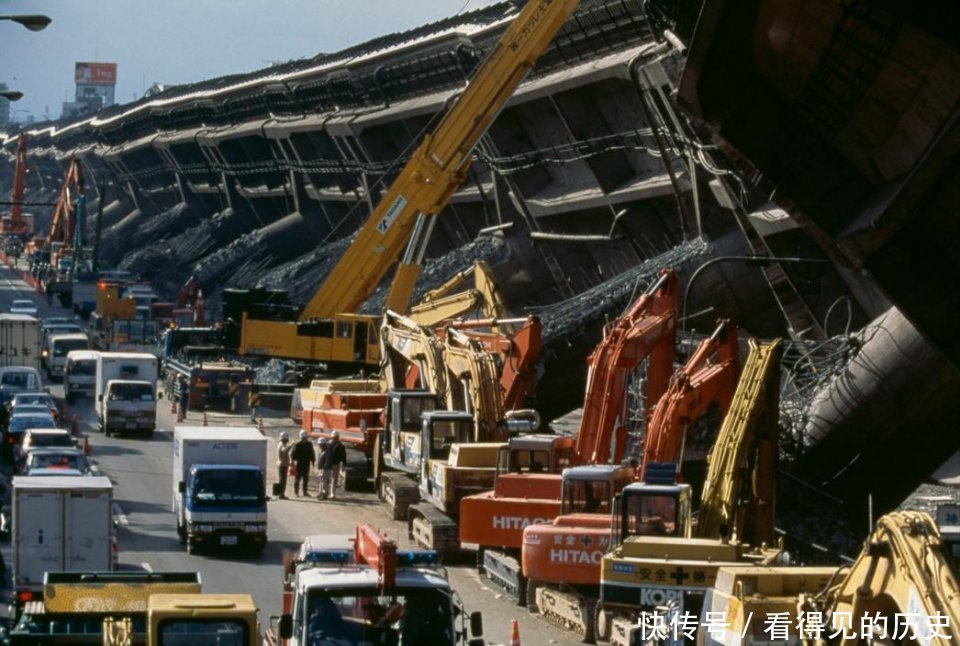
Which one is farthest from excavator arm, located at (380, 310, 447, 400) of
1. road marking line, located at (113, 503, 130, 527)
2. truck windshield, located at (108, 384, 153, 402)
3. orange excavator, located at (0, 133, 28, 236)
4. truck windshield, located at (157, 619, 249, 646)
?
orange excavator, located at (0, 133, 28, 236)

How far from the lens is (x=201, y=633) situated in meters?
19.1

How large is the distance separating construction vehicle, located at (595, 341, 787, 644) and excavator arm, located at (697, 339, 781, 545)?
14 millimetres

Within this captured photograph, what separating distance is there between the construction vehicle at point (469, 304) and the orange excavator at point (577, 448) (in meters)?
19.3

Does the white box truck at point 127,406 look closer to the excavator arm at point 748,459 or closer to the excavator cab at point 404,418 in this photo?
the excavator cab at point 404,418

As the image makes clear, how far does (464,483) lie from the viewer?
35312 millimetres

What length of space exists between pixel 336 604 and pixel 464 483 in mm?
16660

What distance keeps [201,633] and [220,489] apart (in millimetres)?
16503

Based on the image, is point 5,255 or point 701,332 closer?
point 701,332

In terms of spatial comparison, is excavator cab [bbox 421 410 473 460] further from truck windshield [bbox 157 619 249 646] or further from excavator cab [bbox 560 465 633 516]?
truck windshield [bbox 157 619 249 646]

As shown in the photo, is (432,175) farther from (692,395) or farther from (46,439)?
(692,395)

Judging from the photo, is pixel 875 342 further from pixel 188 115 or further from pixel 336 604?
pixel 188 115

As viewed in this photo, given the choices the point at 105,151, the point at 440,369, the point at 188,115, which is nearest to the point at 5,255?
the point at 105,151

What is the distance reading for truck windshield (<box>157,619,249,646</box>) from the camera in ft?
62.3

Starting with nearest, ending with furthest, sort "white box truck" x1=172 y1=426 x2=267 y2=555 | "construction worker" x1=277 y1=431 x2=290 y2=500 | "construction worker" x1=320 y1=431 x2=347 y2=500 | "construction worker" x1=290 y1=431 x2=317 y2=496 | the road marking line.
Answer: "white box truck" x1=172 y1=426 x2=267 y2=555 < the road marking line < "construction worker" x1=277 y1=431 x2=290 y2=500 < "construction worker" x1=320 y1=431 x2=347 y2=500 < "construction worker" x1=290 y1=431 x2=317 y2=496
